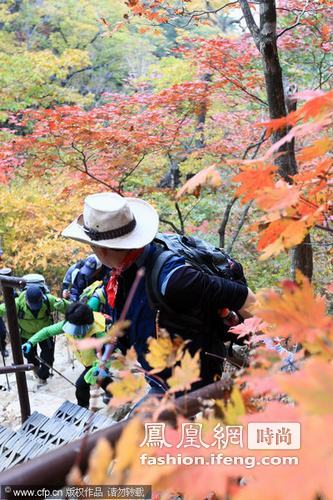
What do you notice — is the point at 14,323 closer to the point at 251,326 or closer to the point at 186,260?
the point at 186,260

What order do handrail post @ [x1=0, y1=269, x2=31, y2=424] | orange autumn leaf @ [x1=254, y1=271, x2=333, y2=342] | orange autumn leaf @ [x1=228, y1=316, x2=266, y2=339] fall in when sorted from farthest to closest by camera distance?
handrail post @ [x1=0, y1=269, x2=31, y2=424]
orange autumn leaf @ [x1=228, y1=316, x2=266, y2=339]
orange autumn leaf @ [x1=254, y1=271, x2=333, y2=342]

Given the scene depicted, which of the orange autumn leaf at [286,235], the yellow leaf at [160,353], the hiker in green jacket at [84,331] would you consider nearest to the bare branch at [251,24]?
the orange autumn leaf at [286,235]

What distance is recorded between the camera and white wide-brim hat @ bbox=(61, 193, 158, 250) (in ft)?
7.26

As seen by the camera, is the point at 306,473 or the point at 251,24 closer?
the point at 306,473

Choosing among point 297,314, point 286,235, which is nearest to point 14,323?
point 286,235

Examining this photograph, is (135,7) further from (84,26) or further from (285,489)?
(84,26)

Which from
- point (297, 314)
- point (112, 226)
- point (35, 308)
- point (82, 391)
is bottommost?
point (82, 391)

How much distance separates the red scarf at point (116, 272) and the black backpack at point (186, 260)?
9 cm

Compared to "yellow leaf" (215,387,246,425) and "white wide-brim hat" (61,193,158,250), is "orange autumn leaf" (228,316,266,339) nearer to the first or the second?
"white wide-brim hat" (61,193,158,250)

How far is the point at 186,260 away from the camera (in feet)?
7.48

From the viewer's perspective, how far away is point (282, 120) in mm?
1195

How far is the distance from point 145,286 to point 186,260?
26cm

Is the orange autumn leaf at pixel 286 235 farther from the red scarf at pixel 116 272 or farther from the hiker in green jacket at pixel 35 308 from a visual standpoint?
the hiker in green jacket at pixel 35 308

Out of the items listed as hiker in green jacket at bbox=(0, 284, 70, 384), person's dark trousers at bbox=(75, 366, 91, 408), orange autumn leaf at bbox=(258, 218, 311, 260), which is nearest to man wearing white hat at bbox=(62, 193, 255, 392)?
orange autumn leaf at bbox=(258, 218, 311, 260)
